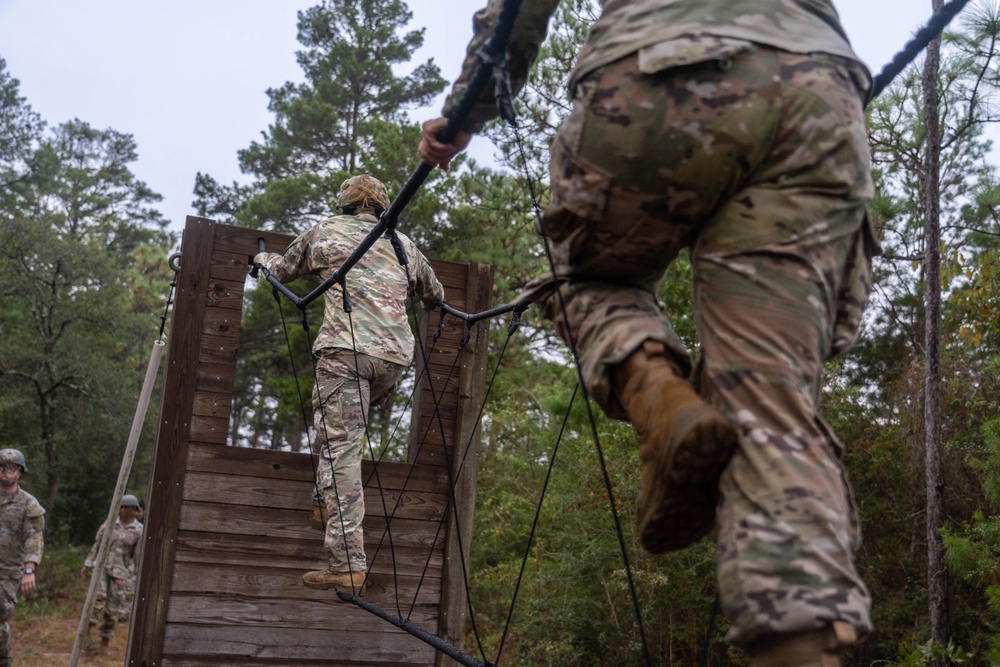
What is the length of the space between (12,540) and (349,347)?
16.3ft

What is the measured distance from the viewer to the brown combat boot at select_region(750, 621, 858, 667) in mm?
1032

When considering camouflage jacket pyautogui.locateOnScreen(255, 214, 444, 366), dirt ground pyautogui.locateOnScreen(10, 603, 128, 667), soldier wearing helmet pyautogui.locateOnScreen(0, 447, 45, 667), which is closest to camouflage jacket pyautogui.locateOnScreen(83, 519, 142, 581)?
dirt ground pyautogui.locateOnScreen(10, 603, 128, 667)

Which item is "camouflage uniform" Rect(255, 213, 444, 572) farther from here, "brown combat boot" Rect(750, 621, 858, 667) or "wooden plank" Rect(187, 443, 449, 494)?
"brown combat boot" Rect(750, 621, 858, 667)

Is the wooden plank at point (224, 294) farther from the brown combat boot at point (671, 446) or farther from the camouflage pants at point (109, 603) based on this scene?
the camouflage pants at point (109, 603)

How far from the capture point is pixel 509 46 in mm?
1729

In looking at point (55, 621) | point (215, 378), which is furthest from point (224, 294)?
point (55, 621)

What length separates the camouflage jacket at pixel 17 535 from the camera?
7.76 metres

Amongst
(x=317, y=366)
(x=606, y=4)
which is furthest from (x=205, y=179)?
(x=606, y=4)

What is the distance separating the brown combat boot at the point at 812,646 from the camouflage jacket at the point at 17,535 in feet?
25.7

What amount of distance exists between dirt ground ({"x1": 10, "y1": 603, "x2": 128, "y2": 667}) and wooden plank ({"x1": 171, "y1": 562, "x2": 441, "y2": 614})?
16.9 feet

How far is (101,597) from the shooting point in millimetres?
10367

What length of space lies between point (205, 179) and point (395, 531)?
1592 cm

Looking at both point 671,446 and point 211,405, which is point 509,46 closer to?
point 671,446

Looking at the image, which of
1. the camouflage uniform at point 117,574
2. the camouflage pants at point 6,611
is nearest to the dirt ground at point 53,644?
the camouflage uniform at point 117,574
